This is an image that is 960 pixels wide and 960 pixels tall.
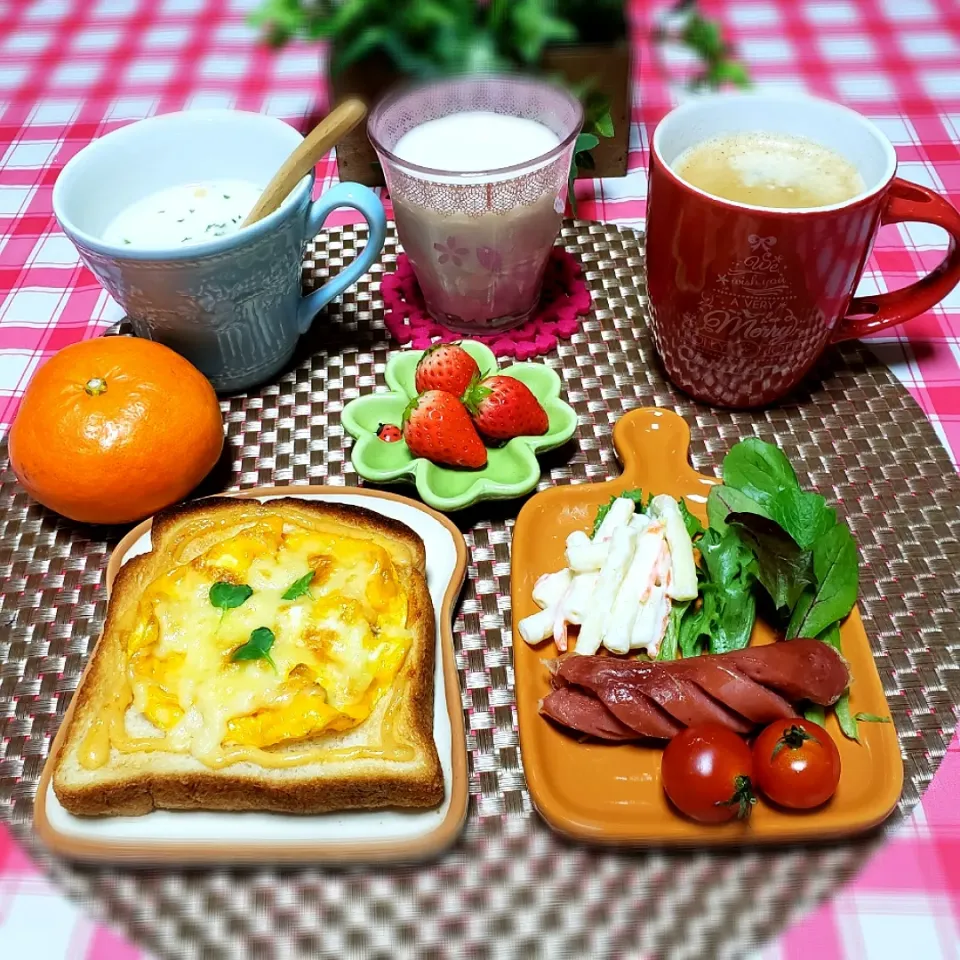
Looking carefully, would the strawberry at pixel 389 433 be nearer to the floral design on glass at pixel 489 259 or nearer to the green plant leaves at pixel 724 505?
the floral design on glass at pixel 489 259

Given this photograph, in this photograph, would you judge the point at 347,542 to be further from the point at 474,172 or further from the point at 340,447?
the point at 474,172

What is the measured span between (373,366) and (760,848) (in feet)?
3.44

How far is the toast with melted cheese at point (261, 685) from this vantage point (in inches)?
38.9

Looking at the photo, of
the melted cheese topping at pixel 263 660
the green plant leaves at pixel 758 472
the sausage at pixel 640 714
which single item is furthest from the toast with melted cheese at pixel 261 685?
the green plant leaves at pixel 758 472

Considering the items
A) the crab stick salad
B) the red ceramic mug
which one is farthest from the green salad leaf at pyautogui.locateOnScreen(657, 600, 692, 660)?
the red ceramic mug

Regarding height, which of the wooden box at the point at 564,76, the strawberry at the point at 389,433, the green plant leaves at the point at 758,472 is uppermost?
the wooden box at the point at 564,76

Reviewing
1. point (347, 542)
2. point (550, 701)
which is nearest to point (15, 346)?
point (347, 542)

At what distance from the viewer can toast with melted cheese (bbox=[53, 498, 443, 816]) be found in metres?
0.99

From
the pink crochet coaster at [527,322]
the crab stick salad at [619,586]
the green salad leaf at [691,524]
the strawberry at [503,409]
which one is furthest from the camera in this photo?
the pink crochet coaster at [527,322]

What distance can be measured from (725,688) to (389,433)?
676mm

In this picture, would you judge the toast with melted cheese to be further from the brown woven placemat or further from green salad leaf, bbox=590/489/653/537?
green salad leaf, bbox=590/489/653/537

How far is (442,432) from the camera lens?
1308mm

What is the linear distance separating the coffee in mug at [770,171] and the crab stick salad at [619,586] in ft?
1.66

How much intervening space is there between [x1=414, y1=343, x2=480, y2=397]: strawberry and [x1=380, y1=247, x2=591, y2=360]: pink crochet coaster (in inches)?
8.9
